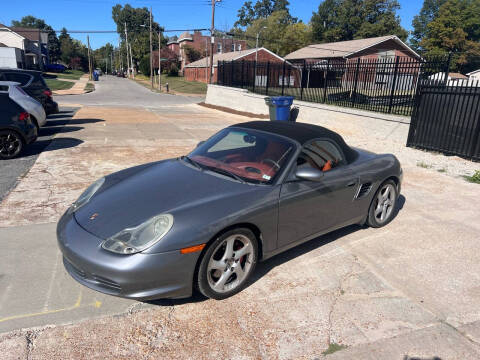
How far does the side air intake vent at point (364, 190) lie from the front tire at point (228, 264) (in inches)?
→ 66.2

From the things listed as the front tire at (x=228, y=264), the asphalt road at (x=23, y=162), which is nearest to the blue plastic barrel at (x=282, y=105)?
the asphalt road at (x=23, y=162)

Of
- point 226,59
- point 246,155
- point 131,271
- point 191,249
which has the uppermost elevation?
point 226,59

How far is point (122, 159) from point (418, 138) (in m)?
8.04

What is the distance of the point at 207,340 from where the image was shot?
2.68 meters

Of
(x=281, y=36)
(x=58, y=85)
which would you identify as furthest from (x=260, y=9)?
(x=58, y=85)

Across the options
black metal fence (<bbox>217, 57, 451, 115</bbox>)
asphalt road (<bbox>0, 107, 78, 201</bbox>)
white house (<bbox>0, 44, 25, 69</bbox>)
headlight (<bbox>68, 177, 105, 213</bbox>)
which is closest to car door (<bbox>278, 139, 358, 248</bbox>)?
headlight (<bbox>68, 177, 105, 213</bbox>)

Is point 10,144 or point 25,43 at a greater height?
point 25,43

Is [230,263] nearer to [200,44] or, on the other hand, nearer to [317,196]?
[317,196]

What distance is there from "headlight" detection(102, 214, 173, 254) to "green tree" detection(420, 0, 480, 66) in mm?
65960

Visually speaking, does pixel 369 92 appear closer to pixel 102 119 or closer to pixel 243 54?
pixel 102 119

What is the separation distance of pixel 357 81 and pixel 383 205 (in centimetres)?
965

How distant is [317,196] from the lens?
373 centimetres

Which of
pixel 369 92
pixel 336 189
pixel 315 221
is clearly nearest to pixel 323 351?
pixel 315 221

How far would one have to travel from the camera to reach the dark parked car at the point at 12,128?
7.75 meters
